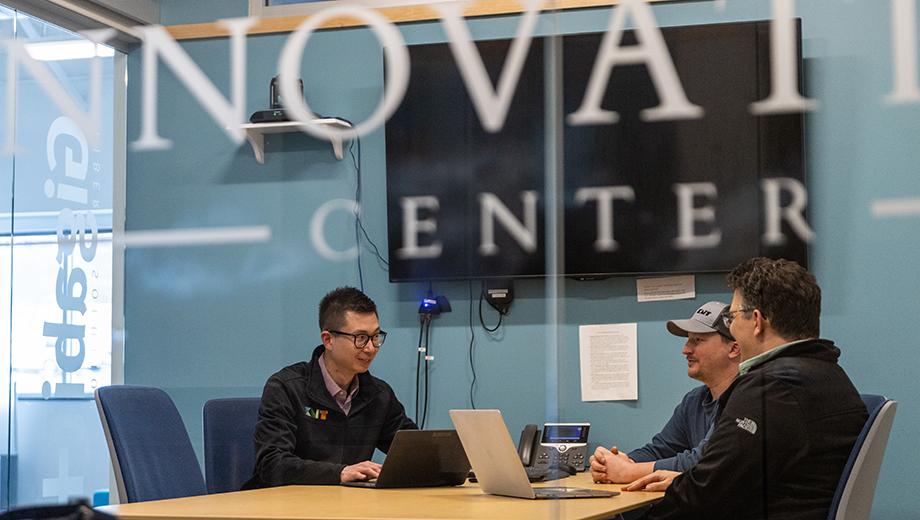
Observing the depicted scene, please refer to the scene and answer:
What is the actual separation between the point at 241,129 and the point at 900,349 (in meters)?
1.91

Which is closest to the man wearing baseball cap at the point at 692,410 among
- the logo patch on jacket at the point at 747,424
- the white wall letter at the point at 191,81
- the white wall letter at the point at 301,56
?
the logo patch on jacket at the point at 747,424

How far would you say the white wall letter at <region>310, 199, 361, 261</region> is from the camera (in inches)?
136

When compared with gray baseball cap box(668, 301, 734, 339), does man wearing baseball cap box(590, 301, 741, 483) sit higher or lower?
lower

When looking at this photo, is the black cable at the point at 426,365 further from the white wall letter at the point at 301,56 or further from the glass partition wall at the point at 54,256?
the glass partition wall at the point at 54,256

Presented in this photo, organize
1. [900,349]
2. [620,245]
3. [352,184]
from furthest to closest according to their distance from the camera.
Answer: [352,184] < [620,245] < [900,349]

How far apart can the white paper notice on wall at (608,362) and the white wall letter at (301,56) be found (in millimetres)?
908

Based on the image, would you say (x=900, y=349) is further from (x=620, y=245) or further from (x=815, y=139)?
(x=620, y=245)

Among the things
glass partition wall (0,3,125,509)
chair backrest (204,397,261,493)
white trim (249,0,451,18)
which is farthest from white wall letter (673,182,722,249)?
glass partition wall (0,3,125,509)

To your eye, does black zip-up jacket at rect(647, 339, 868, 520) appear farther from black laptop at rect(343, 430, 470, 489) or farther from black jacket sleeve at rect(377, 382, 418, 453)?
black jacket sleeve at rect(377, 382, 418, 453)

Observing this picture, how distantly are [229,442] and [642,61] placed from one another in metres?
1.61

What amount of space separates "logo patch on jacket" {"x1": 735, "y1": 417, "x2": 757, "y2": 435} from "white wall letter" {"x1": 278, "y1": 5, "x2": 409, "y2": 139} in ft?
4.60

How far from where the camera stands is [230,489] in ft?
11.1

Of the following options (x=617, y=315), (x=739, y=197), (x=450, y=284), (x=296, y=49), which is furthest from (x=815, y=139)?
(x=296, y=49)

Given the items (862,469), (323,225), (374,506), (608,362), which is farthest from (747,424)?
(323,225)
